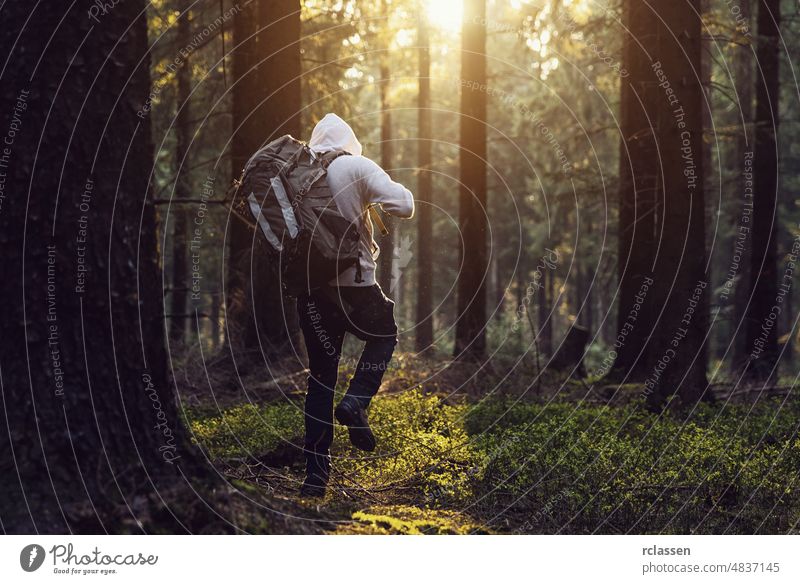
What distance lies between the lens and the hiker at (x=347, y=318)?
6.56 meters

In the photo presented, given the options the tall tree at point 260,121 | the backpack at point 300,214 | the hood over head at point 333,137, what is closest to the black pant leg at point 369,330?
the backpack at point 300,214

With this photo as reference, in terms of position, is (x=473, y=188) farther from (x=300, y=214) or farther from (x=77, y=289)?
(x=77, y=289)

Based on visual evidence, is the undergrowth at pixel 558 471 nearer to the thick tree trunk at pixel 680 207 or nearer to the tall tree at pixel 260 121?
the thick tree trunk at pixel 680 207

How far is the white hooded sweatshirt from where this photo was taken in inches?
255

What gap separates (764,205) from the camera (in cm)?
1753

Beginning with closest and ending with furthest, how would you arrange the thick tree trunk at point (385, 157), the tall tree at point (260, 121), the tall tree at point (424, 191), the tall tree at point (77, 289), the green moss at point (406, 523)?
the tall tree at point (77, 289) < the green moss at point (406, 523) < the thick tree trunk at point (385, 157) < the tall tree at point (260, 121) < the tall tree at point (424, 191)

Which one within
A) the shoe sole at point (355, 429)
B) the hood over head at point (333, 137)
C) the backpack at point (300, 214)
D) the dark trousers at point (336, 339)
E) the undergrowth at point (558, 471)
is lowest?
the undergrowth at point (558, 471)

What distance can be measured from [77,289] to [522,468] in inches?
147

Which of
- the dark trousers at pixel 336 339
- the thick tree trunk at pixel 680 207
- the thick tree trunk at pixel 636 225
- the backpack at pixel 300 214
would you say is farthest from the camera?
the thick tree trunk at pixel 636 225

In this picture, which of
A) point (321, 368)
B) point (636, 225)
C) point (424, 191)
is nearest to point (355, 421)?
point (321, 368)

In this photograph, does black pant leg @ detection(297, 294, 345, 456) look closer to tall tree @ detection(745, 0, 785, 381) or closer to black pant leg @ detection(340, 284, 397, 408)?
black pant leg @ detection(340, 284, 397, 408)

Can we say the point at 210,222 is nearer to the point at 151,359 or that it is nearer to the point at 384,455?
the point at 384,455

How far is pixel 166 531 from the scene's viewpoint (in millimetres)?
5133

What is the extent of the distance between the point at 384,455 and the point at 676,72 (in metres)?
5.41
